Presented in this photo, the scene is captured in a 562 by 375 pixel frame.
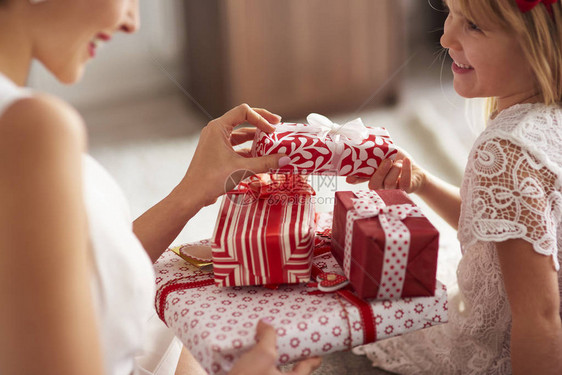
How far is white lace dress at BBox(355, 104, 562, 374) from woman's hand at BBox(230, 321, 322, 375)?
37cm

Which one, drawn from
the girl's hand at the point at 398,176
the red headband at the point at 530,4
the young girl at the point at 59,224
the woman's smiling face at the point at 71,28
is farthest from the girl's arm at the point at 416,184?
the woman's smiling face at the point at 71,28

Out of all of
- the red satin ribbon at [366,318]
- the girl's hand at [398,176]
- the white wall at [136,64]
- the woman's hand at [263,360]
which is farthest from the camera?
the white wall at [136,64]

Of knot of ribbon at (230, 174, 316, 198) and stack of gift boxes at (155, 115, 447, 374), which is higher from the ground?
knot of ribbon at (230, 174, 316, 198)

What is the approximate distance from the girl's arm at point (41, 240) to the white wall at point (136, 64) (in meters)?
0.78

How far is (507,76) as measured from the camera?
978 mm

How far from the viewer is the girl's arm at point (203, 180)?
971 mm

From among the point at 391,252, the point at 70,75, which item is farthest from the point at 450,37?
the point at 70,75

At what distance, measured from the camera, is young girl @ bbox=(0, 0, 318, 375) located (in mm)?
459

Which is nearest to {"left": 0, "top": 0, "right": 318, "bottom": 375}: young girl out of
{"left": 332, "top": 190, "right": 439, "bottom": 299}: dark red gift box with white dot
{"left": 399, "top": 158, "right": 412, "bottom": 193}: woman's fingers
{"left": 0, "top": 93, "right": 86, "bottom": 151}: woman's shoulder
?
{"left": 0, "top": 93, "right": 86, "bottom": 151}: woman's shoulder

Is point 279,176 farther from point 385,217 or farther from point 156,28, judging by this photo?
point 156,28

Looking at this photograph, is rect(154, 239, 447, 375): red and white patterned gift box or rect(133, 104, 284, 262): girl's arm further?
rect(133, 104, 284, 262): girl's arm

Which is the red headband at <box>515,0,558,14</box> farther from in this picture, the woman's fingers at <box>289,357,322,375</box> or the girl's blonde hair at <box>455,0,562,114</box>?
the woman's fingers at <box>289,357,322,375</box>

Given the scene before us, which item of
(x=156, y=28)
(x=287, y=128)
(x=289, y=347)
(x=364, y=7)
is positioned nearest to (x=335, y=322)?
(x=289, y=347)

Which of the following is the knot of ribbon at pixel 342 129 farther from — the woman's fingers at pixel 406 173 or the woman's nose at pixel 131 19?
the woman's nose at pixel 131 19
